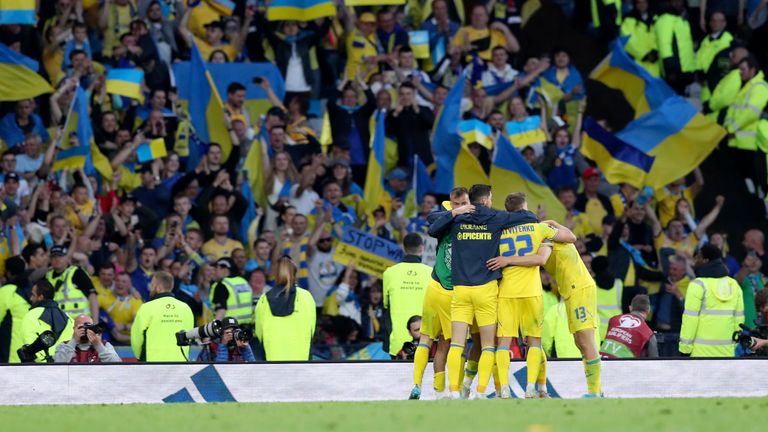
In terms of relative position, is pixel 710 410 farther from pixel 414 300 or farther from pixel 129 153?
pixel 129 153

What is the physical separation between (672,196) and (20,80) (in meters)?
8.56

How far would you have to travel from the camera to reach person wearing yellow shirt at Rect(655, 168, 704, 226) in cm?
2041

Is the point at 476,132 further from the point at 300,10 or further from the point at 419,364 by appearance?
the point at 419,364

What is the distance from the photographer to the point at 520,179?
19344 mm

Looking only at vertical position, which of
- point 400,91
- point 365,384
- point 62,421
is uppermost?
point 400,91

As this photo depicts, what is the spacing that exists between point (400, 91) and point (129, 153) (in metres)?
3.61

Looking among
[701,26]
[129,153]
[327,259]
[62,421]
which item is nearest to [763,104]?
[701,26]

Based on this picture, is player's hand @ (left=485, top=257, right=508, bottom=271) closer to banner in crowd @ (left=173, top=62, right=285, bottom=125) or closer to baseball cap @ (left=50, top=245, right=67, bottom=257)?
baseball cap @ (left=50, top=245, right=67, bottom=257)

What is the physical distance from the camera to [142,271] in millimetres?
18203

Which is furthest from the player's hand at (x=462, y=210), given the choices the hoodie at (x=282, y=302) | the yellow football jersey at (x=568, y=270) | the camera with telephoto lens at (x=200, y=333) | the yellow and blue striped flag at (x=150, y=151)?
the yellow and blue striped flag at (x=150, y=151)

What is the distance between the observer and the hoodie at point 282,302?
597 inches

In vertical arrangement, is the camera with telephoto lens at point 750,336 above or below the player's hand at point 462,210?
below

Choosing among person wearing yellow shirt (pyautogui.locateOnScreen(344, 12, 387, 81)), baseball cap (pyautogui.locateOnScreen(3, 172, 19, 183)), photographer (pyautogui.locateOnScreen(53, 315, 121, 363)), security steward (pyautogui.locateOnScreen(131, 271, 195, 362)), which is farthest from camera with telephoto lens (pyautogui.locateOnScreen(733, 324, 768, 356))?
baseball cap (pyautogui.locateOnScreen(3, 172, 19, 183))

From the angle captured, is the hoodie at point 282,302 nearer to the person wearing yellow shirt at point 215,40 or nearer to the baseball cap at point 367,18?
the person wearing yellow shirt at point 215,40
